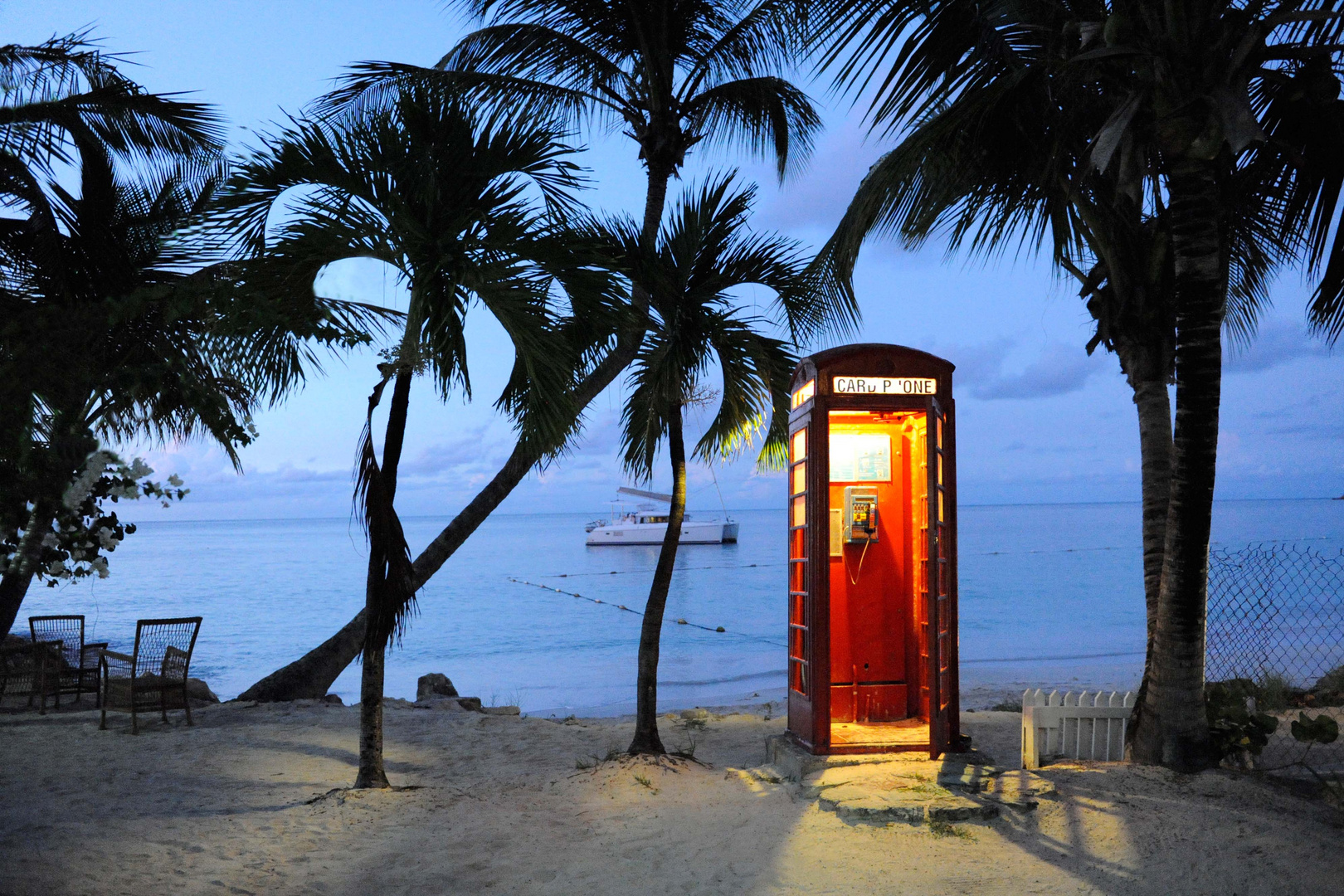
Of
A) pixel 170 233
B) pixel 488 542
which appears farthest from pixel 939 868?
pixel 488 542

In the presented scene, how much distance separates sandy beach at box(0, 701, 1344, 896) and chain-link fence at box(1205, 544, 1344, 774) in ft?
5.39

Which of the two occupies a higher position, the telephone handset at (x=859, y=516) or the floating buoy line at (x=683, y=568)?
the telephone handset at (x=859, y=516)

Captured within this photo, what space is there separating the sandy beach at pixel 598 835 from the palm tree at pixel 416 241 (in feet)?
4.13

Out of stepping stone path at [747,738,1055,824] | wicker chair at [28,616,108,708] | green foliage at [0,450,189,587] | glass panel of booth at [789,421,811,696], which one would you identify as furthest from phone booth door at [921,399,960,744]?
wicker chair at [28,616,108,708]

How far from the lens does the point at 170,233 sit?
5.84m

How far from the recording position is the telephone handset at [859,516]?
6.85 m

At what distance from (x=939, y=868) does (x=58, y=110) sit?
7.46 meters

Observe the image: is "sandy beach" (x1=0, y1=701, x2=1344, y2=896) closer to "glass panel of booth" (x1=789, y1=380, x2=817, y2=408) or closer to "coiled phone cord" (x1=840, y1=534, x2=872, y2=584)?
"coiled phone cord" (x1=840, y1=534, x2=872, y2=584)

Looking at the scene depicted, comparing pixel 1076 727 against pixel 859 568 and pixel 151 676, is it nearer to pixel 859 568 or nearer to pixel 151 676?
pixel 859 568

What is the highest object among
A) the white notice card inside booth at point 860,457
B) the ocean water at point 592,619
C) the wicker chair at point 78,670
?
the white notice card inside booth at point 860,457

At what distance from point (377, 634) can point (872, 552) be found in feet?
11.7

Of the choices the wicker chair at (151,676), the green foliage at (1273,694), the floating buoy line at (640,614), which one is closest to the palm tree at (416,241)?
the wicker chair at (151,676)

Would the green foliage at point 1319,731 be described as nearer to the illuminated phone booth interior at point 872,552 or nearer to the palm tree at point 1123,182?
the palm tree at point 1123,182

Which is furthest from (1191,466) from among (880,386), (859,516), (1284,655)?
(1284,655)
